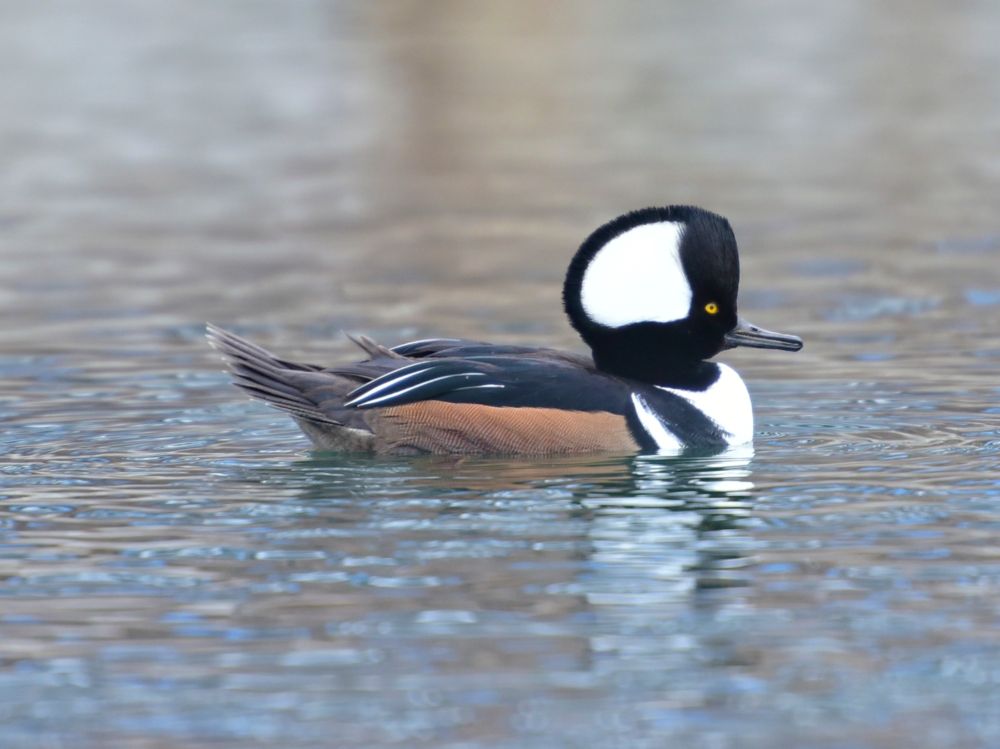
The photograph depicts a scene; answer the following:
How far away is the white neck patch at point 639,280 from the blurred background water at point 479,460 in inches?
29.6

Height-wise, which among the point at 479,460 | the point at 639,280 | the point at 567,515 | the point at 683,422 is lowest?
the point at 567,515

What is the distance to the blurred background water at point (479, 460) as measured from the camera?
5.91 m

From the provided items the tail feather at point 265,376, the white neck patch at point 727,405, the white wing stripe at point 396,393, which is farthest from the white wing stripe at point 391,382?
the white neck patch at point 727,405

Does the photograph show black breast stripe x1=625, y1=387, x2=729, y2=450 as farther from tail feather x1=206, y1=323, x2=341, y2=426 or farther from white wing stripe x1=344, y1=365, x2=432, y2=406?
tail feather x1=206, y1=323, x2=341, y2=426

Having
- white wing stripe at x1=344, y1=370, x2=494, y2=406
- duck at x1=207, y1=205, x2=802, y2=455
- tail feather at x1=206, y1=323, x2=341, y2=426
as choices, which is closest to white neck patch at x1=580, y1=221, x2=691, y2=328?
duck at x1=207, y1=205, x2=802, y2=455

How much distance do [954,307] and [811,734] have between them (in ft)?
26.9

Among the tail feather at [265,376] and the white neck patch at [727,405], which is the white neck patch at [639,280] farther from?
the tail feather at [265,376]

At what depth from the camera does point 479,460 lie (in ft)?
29.7

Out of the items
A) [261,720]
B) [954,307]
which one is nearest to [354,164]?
[954,307]

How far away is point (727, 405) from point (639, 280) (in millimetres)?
727

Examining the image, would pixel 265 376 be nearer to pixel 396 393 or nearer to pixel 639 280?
pixel 396 393

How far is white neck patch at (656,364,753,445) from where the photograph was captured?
930cm

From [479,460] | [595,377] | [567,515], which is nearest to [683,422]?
[595,377]

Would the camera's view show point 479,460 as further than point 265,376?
No
